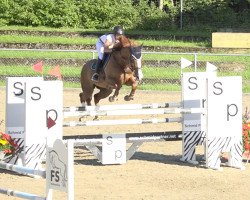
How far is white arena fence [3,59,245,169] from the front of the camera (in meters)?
11.4

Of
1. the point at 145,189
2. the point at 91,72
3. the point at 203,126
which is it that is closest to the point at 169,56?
the point at 91,72

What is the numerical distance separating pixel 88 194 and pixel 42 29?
20021 mm

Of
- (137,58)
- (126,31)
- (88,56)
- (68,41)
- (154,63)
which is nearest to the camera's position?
(137,58)

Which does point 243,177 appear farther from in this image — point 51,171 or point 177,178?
point 51,171

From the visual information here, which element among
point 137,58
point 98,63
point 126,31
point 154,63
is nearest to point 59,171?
point 137,58

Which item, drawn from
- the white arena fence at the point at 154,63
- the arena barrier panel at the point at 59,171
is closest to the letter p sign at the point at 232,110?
the arena barrier panel at the point at 59,171

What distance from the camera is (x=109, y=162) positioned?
12.4m

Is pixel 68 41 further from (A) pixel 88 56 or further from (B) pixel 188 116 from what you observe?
(B) pixel 188 116

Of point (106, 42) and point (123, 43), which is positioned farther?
point (106, 42)

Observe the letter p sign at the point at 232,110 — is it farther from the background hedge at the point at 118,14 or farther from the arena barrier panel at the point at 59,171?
the background hedge at the point at 118,14

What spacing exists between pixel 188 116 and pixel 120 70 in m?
2.50

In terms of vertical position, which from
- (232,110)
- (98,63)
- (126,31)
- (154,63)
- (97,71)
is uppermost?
(126,31)

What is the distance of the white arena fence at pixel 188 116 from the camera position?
11375 mm

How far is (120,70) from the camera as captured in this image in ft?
48.8
